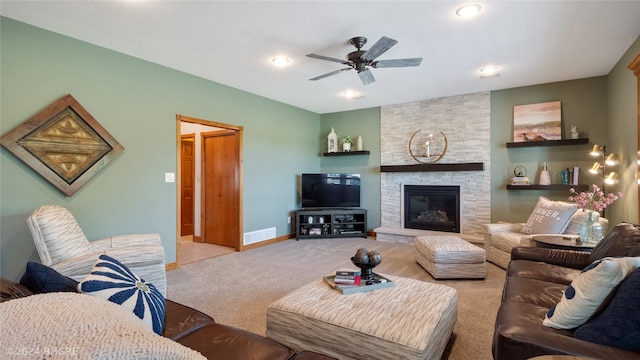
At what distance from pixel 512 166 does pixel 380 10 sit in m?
3.75

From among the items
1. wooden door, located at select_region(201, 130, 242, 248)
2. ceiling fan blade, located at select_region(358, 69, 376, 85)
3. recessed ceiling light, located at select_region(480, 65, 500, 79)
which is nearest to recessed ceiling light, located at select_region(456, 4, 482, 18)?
ceiling fan blade, located at select_region(358, 69, 376, 85)

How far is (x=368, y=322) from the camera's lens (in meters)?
1.71

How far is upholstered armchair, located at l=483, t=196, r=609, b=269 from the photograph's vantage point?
12.0 ft

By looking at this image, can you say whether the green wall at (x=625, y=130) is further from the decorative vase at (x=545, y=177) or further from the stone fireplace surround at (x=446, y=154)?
the stone fireplace surround at (x=446, y=154)

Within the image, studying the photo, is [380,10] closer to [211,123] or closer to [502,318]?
[502,318]

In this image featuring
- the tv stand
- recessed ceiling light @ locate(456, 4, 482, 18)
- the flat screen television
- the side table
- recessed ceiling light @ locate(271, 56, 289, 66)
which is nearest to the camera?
recessed ceiling light @ locate(456, 4, 482, 18)

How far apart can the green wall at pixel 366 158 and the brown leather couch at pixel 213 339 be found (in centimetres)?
493

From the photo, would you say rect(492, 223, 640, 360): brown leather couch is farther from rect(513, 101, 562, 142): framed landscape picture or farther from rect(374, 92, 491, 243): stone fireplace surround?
rect(513, 101, 562, 142): framed landscape picture

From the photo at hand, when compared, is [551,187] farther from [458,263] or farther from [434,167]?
[458,263]

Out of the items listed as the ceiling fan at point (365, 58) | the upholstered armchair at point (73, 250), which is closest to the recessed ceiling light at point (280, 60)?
the ceiling fan at point (365, 58)

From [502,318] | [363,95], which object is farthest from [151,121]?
[502,318]

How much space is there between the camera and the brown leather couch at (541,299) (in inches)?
47.5

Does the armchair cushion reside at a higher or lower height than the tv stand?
higher

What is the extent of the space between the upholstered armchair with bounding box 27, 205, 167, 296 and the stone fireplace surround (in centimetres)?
400
